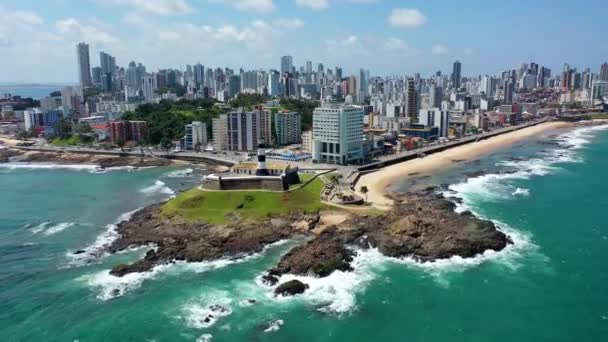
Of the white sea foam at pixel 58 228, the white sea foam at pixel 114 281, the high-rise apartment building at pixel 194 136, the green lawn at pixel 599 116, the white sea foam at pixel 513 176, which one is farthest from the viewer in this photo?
the green lawn at pixel 599 116

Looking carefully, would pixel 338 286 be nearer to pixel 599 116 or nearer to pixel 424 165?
pixel 424 165

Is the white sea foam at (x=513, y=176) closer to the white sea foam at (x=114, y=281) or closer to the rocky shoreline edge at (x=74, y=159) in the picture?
the white sea foam at (x=114, y=281)

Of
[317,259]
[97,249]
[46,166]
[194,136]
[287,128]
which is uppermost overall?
[287,128]

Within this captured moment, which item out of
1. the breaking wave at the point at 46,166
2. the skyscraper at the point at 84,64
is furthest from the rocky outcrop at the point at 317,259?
the skyscraper at the point at 84,64

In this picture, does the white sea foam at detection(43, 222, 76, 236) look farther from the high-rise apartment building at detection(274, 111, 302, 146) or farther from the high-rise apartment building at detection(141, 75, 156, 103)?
the high-rise apartment building at detection(141, 75, 156, 103)

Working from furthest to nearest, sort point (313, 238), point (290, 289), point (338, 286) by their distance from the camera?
1. point (313, 238)
2. point (338, 286)
3. point (290, 289)

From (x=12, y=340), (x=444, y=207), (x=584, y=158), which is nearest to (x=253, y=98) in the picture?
(x=584, y=158)

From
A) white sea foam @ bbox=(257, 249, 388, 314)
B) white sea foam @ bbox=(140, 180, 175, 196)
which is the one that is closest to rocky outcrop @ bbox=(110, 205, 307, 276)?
white sea foam @ bbox=(257, 249, 388, 314)

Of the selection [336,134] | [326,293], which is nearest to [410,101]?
[336,134]
